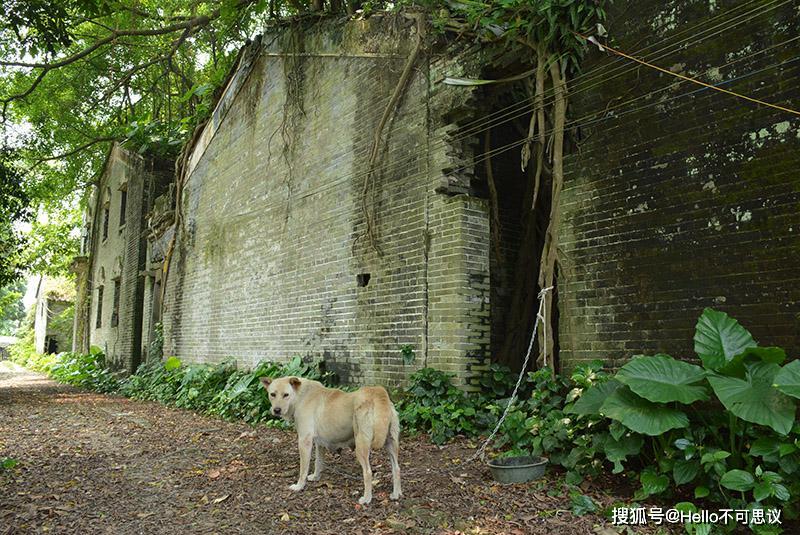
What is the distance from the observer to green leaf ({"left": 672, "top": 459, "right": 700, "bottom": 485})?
424cm

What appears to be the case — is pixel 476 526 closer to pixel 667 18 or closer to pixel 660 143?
pixel 660 143

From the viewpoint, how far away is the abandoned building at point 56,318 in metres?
34.2

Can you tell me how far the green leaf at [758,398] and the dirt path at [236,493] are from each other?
1.23m

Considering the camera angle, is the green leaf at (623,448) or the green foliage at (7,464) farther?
the green foliage at (7,464)

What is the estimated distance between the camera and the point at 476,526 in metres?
4.26

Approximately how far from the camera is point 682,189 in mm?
5512

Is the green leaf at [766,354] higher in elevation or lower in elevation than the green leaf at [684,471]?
higher

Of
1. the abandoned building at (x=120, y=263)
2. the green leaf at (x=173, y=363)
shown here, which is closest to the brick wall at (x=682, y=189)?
the green leaf at (x=173, y=363)

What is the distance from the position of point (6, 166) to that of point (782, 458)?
15.4m

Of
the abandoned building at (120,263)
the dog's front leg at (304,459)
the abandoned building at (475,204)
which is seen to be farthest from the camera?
the abandoned building at (120,263)

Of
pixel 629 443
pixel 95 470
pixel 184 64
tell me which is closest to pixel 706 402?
pixel 629 443

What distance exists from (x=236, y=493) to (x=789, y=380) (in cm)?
438

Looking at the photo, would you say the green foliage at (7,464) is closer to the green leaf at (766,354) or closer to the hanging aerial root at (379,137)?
the hanging aerial root at (379,137)

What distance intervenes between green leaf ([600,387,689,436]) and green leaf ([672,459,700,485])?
26 cm
